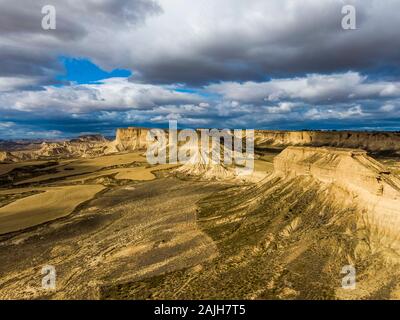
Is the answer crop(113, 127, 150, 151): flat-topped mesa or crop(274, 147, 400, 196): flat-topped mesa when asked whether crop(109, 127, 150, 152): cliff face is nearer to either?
crop(113, 127, 150, 151): flat-topped mesa

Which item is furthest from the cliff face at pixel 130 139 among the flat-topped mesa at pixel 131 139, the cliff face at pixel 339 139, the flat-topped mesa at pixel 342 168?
the flat-topped mesa at pixel 342 168

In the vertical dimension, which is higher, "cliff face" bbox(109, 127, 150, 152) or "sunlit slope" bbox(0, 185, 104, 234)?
"cliff face" bbox(109, 127, 150, 152)

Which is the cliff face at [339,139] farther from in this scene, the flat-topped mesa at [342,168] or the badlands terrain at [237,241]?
the flat-topped mesa at [342,168]

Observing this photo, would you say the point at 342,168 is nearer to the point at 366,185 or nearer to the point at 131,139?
the point at 366,185

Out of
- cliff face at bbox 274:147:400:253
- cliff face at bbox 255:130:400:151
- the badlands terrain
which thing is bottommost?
the badlands terrain

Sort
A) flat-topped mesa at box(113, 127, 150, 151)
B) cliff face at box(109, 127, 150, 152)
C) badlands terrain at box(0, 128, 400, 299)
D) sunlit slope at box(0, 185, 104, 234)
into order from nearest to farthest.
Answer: badlands terrain at box(0, 128, 400, 299)
sunlit slope at box(0, 185, 104, 234)
flat-topped mesa at box(113, 127, 150, 151)
cliff face at box(109, 127, 150, 152)


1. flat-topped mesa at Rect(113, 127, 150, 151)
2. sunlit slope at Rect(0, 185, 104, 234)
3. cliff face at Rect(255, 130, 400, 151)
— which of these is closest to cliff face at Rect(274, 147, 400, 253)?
sunlit slope at Rect(0, 185, 104, 234)
